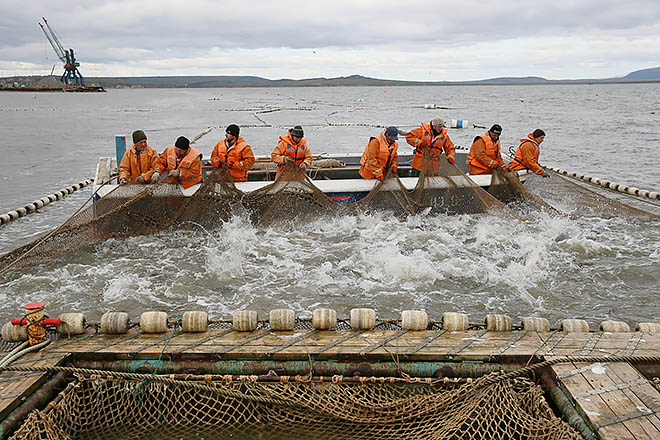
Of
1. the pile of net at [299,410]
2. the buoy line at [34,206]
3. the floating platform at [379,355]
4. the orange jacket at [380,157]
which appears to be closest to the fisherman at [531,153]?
the orange jacket at [380,157]

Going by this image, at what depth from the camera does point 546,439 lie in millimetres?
3451

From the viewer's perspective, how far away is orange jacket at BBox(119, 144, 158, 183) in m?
8.16

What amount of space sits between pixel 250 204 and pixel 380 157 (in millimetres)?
2461

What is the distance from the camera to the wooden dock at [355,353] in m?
3.85

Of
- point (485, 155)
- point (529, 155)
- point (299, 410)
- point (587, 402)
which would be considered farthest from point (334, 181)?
point (587, 402)

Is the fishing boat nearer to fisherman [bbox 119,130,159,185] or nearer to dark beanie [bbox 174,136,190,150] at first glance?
fisherman [bbox 119,130,159,185]

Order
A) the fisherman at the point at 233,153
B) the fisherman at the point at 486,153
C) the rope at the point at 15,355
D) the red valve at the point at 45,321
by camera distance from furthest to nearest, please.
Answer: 1. the fisherman at the point at 486,153
2. the fisherman at the point at 233,153
3. the red valve at the point at 45,321
4. the rope at the point at 15,355

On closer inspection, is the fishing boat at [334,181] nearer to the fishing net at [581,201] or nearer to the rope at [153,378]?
the fishing net at [581,201]

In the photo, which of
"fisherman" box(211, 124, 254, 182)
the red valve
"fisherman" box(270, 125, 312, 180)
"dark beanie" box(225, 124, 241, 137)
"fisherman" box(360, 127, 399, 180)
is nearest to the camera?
the red valve

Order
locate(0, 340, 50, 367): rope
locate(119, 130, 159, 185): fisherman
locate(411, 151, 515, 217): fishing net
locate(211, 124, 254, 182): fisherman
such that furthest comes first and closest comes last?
locate(411, 151, 515, 217): fishing net
locate(211, 124, 254, 182): fisherman
locate(119, 130, 159, 185): fisherman
locate(0, 340, 50, 367): rope

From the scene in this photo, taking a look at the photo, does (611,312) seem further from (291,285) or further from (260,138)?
(260,138)

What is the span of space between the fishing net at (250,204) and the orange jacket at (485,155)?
1.04 m

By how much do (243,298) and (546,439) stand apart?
4.20m

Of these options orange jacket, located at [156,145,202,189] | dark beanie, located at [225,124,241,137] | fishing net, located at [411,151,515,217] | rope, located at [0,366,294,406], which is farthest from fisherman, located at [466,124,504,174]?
rope, located at [0,366,294,406]
